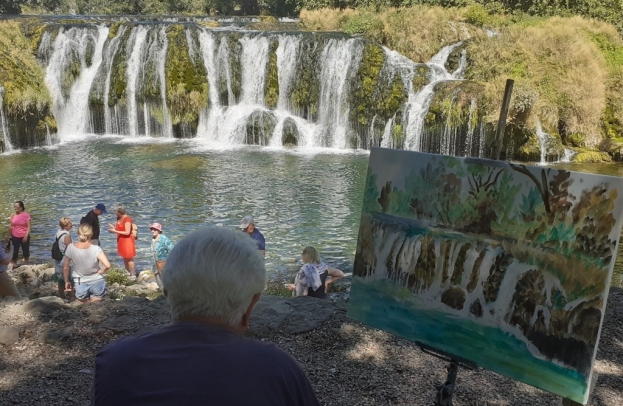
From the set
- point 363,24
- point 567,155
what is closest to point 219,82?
point 363,24

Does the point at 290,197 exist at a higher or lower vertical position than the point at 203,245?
lower

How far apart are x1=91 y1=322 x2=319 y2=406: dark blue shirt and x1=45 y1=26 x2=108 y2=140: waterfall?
23059 mm

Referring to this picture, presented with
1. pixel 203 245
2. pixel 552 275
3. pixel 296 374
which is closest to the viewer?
pixel 296 374

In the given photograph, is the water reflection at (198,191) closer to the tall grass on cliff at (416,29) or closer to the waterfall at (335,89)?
the waterfall at (335,89)

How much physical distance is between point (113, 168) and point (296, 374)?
1591 centimetres

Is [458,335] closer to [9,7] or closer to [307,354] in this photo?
[307,354]

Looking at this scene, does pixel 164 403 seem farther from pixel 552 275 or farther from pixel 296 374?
pixel 552 275

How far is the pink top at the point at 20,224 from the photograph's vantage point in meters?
9.23

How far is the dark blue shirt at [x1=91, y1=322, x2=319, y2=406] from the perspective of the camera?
5.79ft

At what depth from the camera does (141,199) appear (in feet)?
44.9

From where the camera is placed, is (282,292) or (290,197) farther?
(290,197)

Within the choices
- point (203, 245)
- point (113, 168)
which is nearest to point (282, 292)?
point (203, 245)

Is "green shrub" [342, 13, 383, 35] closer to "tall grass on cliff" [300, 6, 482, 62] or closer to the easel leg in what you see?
"tall grass on cliff" [300, 6, 482, 62]

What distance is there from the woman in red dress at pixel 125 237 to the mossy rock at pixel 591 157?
47.8ft
